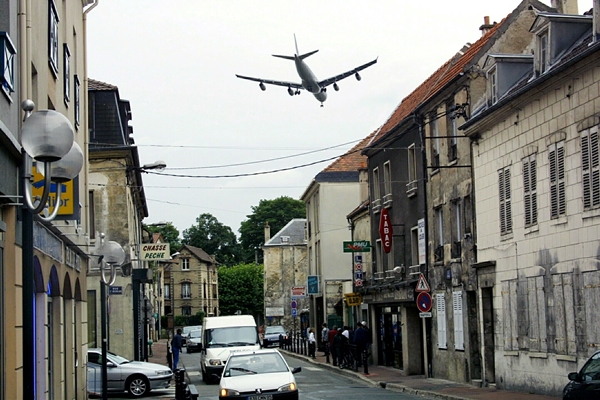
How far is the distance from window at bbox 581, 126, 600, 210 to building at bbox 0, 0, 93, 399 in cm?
991

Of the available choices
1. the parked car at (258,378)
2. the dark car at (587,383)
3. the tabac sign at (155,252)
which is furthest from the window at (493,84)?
the tabac sign at (155,252)

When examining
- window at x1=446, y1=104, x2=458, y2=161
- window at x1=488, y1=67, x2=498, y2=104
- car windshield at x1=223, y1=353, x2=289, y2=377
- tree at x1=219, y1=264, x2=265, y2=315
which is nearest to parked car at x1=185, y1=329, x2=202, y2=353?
window at x1=446, y1=104, x2=458, y2=161

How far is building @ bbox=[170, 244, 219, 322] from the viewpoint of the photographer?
364 feet

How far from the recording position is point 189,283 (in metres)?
112

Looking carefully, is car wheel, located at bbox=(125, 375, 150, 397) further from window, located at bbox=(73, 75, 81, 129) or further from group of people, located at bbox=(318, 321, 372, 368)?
group of people, located at bbox=(318, 321, 372, 368)

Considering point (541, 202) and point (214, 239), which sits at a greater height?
point (214, 239)

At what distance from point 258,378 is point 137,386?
800 cm

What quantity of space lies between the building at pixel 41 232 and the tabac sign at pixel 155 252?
12300 millimetres

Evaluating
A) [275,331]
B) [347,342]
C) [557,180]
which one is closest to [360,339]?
[347,342]

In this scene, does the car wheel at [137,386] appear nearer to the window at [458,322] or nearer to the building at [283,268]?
the window at [458,322]

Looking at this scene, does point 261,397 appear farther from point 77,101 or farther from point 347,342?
point 347,342

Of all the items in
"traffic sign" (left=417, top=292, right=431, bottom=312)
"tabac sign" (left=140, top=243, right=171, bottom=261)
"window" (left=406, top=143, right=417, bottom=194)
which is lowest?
"traffic sign" (left=417, top=292, right=431, bottom=312)

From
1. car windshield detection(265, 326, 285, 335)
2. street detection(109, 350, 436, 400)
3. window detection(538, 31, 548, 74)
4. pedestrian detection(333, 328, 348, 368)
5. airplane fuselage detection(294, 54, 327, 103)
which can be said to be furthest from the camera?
car windshield detection(265, 326, 285, 335)

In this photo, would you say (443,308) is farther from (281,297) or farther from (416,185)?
(281,297)
